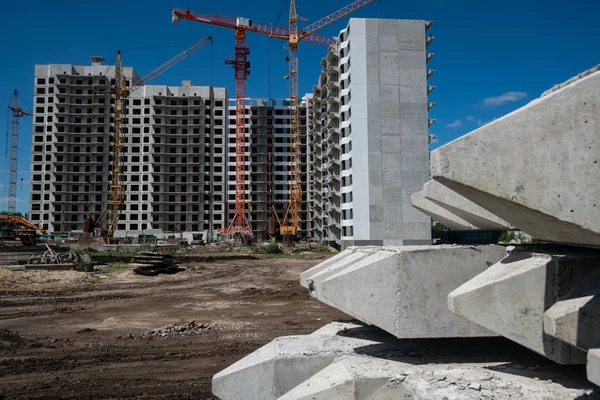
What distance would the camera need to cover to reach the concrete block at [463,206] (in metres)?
5.21

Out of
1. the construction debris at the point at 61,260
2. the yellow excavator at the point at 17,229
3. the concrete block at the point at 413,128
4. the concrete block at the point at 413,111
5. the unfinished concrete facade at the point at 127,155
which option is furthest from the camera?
the unfinished concrete facade at the point at 127,155

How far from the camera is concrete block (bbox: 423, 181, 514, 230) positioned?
17.1ft

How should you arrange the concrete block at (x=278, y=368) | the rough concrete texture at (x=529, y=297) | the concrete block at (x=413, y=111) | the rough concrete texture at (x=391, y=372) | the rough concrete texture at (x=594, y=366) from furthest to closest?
the concrete block at (x=413, y=111) < the concrete block at (x=278, y=368) < the rough concrete texture at (x=391, y=372) < the rough concrete texture at (x=529, y=297) < the rough concrete texture at (x=594, y=366)

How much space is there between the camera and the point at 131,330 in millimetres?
11203

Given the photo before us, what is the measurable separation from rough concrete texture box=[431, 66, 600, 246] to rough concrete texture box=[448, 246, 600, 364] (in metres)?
0.34

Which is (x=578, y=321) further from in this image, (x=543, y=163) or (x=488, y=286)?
(x=543, y=163)

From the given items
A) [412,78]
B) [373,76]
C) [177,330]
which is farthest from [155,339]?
[412,78]

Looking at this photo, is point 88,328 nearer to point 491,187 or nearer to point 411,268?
point 411,268

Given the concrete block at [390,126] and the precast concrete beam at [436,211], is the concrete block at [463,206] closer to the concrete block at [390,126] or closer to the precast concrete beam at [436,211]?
the precast concrete beam at [436,211]

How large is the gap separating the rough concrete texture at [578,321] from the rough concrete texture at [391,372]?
74 cm

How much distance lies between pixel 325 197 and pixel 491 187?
60.8 m

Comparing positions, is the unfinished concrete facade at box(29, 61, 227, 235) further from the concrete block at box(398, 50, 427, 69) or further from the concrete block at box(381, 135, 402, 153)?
the concrete block at box(398, 50, 427, 69)

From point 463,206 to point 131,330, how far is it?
9.41 metres

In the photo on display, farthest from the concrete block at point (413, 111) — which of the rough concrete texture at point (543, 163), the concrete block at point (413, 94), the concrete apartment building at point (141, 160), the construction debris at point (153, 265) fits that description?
the rough concrete texture at point (543, 163)
